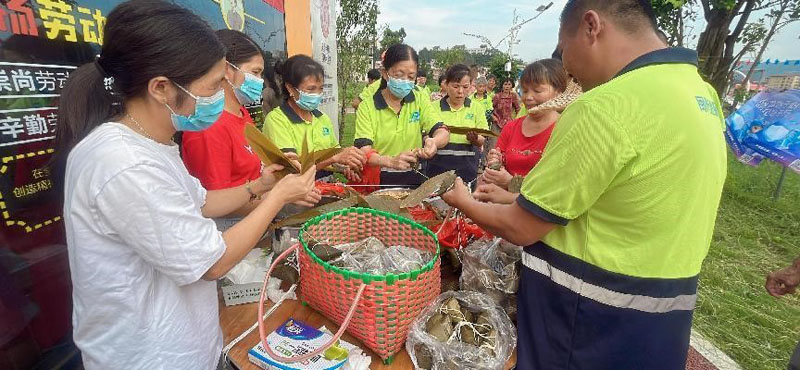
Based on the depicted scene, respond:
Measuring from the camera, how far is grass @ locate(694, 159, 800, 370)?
2814 mm

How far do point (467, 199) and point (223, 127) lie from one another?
3.96 feet

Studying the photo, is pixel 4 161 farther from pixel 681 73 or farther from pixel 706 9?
pixel 706 9

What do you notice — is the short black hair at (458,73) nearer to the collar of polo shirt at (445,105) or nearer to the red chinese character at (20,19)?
the collar of polo shirt at (445,105)

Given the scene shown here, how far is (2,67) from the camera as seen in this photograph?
1.46 meters

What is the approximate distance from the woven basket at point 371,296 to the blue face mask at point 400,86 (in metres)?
1.79

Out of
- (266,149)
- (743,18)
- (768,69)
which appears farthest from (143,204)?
(768,69)

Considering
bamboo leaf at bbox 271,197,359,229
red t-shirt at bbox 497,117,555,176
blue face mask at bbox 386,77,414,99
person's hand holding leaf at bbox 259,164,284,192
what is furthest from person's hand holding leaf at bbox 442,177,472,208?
blue face mask at bbox 386,77,414,99

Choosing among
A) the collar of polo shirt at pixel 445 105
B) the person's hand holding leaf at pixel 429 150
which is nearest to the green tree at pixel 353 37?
the collar of polo shirt at pixel 445 105

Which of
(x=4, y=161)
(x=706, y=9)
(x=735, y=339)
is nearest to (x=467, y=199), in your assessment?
(x=4, y=161)

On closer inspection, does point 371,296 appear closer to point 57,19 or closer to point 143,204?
point 143,204

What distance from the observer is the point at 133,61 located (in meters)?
0.96

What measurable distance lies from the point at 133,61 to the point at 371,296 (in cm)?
87

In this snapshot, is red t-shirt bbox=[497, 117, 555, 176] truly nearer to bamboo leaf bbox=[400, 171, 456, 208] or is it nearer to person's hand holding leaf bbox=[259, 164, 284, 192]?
bamboo leaf bbox=[400, 171, 456, 208]

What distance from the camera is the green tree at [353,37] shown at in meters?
7.95
